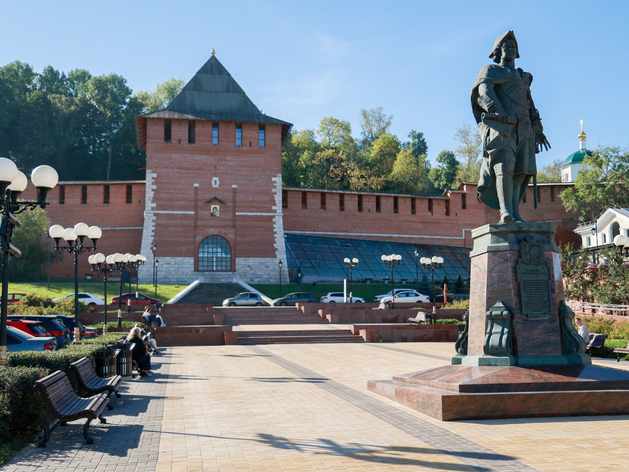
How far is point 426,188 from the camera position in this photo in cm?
6162

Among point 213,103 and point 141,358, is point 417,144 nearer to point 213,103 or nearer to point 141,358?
point 213,103

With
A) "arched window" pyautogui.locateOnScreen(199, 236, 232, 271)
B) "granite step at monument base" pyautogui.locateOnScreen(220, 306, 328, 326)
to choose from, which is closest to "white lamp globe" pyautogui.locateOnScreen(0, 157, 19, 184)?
"granite step at monument base" pyautogui.locateOnScreen(220, 306, 328, 326)

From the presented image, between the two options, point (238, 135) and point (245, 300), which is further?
point (238, 135)

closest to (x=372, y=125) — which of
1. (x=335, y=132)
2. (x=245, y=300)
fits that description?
(x=335, y=132)

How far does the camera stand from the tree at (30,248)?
3609 cm

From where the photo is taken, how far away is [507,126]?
25.6 ft

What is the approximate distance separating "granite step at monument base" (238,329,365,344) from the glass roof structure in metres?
18.2

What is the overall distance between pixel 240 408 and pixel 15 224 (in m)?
3.44

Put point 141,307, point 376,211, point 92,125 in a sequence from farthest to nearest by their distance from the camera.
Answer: point 92,125
point 376,211
point 141,307

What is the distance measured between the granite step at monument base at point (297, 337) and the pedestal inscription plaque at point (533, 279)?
42.6ft

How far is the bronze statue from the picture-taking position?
777 centimetres

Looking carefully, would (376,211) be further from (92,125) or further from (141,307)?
(92,125)

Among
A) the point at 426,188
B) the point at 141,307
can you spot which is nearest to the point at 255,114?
the point at 141,307

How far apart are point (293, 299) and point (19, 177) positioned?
979 inches
